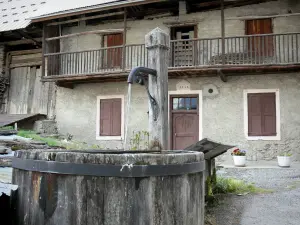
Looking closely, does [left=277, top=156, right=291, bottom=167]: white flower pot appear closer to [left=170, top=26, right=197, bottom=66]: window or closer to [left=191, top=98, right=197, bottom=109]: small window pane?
[left=191, top=98, right=197, bottom=109]: small window pane

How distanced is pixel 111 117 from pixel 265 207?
9244 mm

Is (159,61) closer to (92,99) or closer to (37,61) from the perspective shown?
(92,99)

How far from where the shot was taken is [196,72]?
11.8 metres

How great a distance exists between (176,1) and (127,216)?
37.8ft

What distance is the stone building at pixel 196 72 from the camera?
1153cm

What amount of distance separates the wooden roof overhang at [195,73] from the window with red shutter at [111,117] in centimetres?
91

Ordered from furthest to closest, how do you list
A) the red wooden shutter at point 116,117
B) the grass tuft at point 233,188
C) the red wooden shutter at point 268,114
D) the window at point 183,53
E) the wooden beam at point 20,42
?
the wooden beam at point 20,42 < the red wooden shutter at point 116,117 < the window at point 183,53 < the red wooden shutter at point 268,114 < the grass tuft at point 233,188

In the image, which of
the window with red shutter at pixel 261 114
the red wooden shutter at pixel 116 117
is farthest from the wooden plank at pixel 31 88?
the window with red shutter at pixel 261 114

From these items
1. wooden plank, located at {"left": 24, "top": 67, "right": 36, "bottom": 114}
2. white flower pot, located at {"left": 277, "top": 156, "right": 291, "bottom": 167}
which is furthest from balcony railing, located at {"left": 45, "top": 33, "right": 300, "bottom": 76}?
white flower pot, located at {"left": 277, "top": 156, "right": 291, "bottom": 167}

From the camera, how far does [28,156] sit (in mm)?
2232

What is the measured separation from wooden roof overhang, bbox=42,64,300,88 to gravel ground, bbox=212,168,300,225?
4.66 meters

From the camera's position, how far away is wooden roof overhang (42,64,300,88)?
1104cm

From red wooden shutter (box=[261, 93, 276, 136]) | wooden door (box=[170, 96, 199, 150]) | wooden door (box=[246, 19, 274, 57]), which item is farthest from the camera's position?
wooden door (box=[170, 96, 199, 150])

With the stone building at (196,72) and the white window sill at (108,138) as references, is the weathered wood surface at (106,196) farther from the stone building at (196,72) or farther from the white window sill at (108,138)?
the white window sill at (108,138)
